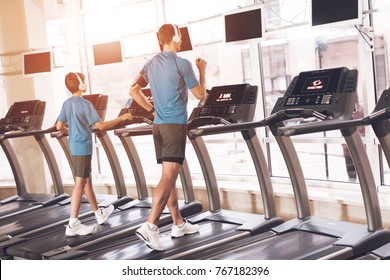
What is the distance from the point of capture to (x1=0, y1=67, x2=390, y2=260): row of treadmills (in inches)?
143

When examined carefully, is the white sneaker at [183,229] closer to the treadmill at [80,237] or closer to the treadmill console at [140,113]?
the treadmill at [80,237]

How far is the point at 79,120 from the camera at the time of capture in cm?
471

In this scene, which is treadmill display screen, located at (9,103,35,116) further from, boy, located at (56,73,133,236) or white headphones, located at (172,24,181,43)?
white headphones, located at (172,24,181,43)

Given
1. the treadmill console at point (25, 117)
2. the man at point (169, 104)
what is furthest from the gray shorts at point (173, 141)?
the treadmill console at point (25, 117)

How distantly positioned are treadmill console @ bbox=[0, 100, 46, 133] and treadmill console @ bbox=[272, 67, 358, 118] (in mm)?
3187

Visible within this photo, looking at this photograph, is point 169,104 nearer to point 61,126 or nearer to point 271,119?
point 271,119

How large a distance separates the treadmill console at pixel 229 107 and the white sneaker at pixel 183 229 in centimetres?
79

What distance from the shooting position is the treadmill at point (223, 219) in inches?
165

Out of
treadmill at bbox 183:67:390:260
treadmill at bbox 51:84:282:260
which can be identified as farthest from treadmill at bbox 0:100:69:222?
treadmill at bbox 183:67:390:260

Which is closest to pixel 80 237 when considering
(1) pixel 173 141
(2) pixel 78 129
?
(2) pixel 78 129

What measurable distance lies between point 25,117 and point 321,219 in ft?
11.7

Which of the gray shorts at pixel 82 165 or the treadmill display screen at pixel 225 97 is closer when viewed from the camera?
the treadmill display screen at pixel 225 97
